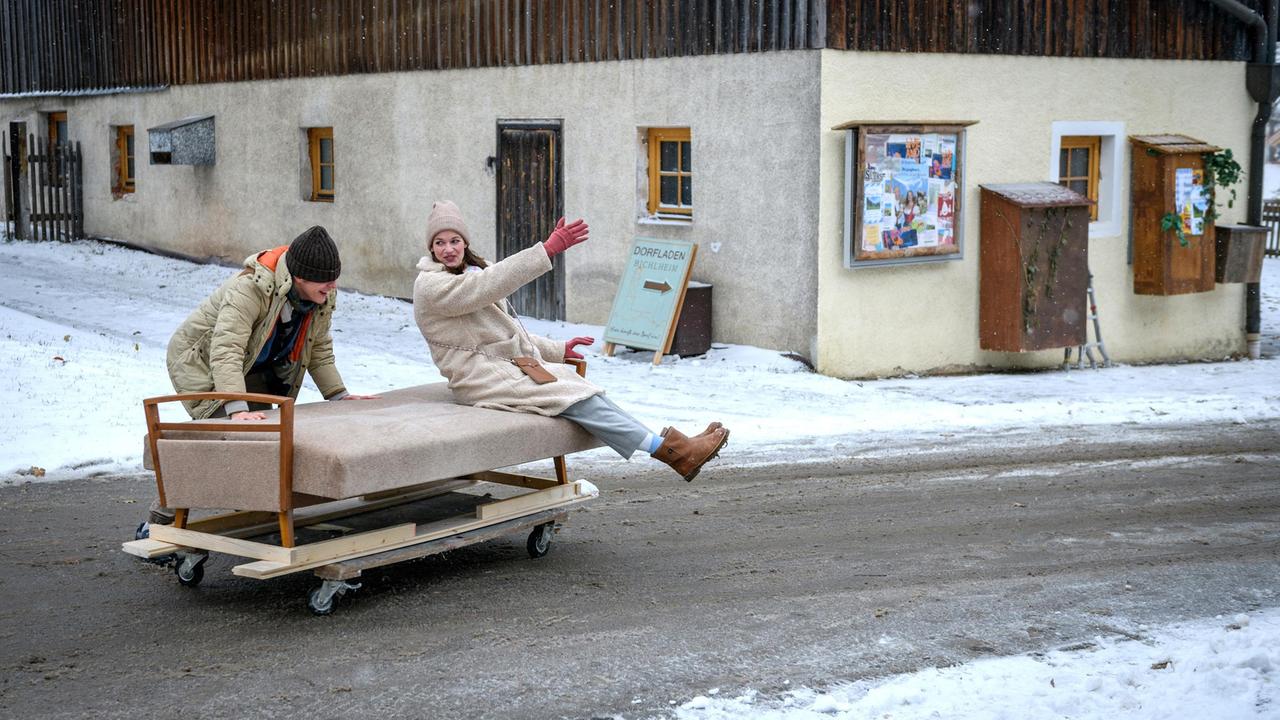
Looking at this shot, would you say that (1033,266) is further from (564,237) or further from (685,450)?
(564,237)

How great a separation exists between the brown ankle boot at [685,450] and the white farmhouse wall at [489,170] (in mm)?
6081

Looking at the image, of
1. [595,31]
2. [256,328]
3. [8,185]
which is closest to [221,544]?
[256,328]

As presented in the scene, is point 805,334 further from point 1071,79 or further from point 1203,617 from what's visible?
point 1203,617

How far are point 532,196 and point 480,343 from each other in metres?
8.98

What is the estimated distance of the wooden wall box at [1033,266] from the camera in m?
13.0

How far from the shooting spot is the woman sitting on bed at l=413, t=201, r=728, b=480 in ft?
21.1

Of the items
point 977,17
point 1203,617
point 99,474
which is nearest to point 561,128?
point 977,17

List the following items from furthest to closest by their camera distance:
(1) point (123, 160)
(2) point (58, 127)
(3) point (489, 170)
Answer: (2) point (58, 127) → (1) point (123, 160) → (3) point (489, 170)

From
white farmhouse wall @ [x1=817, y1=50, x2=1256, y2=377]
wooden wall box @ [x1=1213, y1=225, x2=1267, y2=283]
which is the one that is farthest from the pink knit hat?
wooden wall box @ [x1=1213, y1=225, x2=1267, y2=283]

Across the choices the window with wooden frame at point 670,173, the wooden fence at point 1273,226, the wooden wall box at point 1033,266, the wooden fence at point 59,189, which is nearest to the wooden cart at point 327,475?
the wooden wall box at point 1033,266

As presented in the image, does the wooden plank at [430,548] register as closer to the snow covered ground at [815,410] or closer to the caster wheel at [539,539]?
the caster wheel at [539,539]

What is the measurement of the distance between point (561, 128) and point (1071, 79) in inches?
201

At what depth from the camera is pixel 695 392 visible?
11.6 metres

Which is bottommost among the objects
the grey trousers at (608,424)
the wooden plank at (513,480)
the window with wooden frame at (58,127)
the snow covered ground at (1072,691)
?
the snow covered ground at (1072,691)
